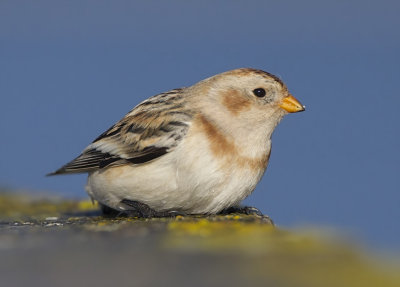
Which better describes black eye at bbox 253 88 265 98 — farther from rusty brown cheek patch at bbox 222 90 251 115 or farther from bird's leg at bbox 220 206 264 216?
bird's leg at bbox 220 206 264 216

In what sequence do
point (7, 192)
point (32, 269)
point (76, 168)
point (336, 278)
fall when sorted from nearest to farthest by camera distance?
point (336, 278)
point (32, 269)
point (76, 168)
point (7, 192)

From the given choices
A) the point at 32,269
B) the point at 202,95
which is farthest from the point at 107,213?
the point at 32,269

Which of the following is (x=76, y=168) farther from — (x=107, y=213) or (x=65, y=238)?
(x=65, y=238)

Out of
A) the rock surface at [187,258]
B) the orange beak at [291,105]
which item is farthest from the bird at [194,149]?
the rock surface at [187,258]

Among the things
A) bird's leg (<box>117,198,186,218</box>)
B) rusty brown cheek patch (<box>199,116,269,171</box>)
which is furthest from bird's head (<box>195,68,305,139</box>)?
bird's leg (<box>117,198,186,218</box>)

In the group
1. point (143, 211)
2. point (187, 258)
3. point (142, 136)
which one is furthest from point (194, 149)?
point (187, 258)

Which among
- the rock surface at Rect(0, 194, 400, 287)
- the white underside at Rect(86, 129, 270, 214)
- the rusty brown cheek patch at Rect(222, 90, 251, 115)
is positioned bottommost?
the rock surface at Rect(0, 194, 400, 287)

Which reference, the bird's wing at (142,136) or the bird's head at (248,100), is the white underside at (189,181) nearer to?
the bird's wing at (142,136)
